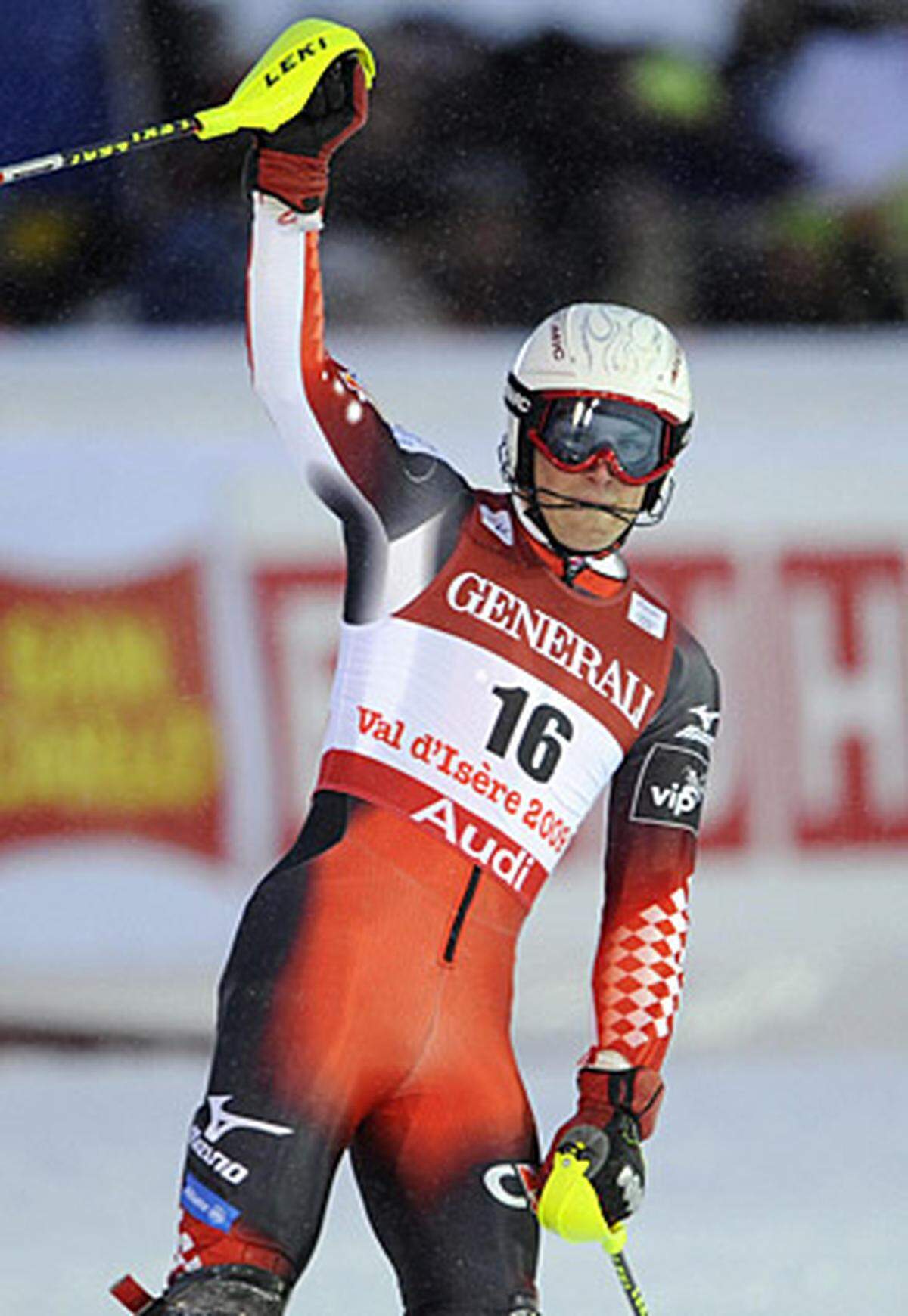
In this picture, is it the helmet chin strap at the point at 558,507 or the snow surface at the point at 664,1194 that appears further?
the snow surface at the point at 664,1194

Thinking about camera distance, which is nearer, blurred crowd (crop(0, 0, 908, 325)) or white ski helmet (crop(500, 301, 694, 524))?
white ski helmet (crop(500, 301, 694, 524))

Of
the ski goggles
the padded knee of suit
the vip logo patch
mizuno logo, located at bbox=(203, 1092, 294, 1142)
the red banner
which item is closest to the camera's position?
the padded knee of suit

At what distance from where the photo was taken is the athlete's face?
12.1 ft

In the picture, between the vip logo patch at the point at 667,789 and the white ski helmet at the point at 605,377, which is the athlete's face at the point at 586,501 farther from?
the vip logo patch at the point at 667,789

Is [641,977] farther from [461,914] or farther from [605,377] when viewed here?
[605,377]

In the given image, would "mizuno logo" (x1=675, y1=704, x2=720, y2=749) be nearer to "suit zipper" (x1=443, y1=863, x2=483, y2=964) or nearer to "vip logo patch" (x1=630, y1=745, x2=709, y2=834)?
"vip logo patch" (x1=630, y1=745, x2=709, y2=834)

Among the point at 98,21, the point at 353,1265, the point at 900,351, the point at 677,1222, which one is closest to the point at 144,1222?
the point at 353,1265

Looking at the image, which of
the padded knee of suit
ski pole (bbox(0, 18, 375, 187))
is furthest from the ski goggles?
the padded knee of suit

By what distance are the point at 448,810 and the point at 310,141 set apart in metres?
0.85

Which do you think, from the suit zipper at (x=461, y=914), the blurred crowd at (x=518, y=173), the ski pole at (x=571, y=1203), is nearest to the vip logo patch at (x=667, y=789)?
the suit zipper at (x=461, y=914)

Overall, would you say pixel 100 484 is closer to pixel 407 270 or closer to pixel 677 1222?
pixel 407 270

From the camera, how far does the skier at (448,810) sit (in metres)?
3.45

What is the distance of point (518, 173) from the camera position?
289 inches

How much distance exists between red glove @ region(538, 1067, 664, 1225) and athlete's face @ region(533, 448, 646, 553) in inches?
26.9
